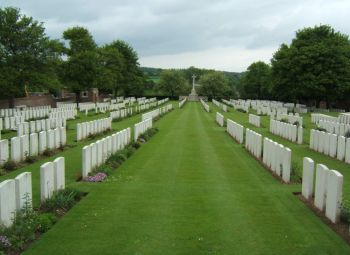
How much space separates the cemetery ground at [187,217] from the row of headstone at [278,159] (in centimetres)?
31

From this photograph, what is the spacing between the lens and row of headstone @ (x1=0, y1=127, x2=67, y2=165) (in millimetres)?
13469

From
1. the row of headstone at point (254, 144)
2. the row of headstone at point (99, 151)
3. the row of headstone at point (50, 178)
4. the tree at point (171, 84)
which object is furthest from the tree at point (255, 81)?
the row of headstone at point (50, 178)

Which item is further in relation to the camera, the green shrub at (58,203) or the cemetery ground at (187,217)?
the green shrub at (58,203)

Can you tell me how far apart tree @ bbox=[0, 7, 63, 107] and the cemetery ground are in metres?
26.5

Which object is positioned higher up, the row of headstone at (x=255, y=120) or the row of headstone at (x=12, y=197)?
the row of headstone at (x=12, y=197)

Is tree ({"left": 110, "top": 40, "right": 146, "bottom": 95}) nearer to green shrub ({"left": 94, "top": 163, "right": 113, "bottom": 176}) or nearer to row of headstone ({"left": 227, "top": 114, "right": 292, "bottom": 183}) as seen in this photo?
row of headstone ({"left": 227, "top": 114, "right": 292, "bottom": 183})

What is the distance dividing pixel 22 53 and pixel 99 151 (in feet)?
95.9

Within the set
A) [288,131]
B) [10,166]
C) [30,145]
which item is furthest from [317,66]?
[10,166]

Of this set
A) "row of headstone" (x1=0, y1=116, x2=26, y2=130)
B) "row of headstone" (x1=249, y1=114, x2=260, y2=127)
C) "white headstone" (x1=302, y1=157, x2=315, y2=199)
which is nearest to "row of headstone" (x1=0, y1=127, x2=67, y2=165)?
"row of headstone" (x1=0, y1=116, x2=26, y2=130)

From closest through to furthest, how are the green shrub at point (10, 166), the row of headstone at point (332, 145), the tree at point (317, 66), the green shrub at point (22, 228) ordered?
the green shrub at point (22, 228) < the green shrub at point (10, 166) < the row of headstone at point (332, 145) < the tree at point (317, 66)

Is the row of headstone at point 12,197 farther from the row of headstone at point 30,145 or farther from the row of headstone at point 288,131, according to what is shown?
the row of headstone at point 288,131

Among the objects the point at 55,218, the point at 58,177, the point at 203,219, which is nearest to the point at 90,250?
the point at 55,218

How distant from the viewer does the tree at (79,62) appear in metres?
57.2

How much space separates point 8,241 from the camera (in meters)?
6.29
